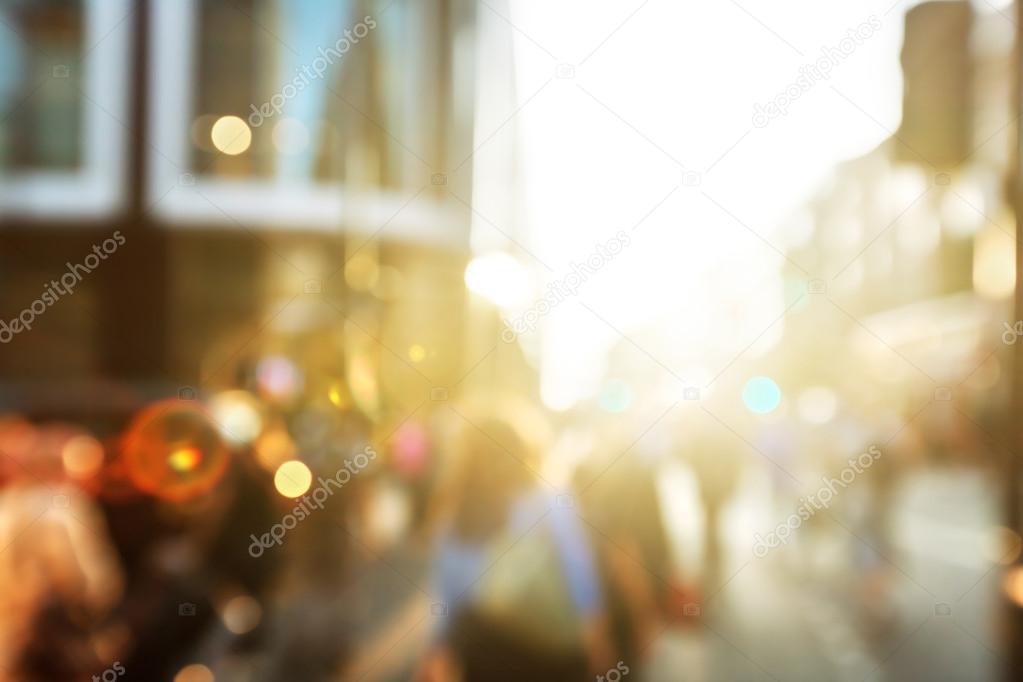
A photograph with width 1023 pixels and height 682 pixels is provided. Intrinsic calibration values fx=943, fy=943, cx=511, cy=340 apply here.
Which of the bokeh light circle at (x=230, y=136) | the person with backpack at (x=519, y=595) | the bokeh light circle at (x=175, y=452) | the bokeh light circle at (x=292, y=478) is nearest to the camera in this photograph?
the person with backpack at (x=519, y=595)

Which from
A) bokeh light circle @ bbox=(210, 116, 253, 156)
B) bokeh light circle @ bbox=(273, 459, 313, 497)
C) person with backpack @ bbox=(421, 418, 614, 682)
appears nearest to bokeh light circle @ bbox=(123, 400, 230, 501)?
bokeh light circle @ bbox=(273, 459, 313, 497)

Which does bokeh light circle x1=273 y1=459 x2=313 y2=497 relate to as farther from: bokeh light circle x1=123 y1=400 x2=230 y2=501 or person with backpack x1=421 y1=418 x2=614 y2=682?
person with backpack x1=421 y1=418 x2=614 y2=682

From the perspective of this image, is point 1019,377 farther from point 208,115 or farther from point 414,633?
point 208,115

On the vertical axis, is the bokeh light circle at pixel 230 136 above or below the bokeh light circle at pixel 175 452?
below

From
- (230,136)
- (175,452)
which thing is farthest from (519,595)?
(230,136)

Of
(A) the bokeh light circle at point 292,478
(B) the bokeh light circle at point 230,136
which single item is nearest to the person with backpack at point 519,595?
(A) the bokeh light circle at point 292,478

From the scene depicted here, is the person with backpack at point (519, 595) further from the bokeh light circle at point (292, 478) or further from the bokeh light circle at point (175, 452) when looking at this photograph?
the bokeh light circle at point (292, 478)

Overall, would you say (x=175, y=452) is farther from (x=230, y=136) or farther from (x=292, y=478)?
(x=230, y=136)

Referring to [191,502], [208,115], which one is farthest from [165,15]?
[191,502]

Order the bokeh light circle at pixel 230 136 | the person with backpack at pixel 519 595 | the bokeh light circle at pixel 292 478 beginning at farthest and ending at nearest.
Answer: the bokeh light circle at pixel 230 136 < the bokeh light circle at pixel 292 478 < the person with backpack at pixel 519 595

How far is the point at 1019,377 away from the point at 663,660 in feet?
10.2

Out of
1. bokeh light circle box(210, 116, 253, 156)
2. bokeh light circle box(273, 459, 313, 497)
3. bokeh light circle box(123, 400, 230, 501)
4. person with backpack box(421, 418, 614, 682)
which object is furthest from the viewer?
bokeh light circle box(210, 116, 253, 156)

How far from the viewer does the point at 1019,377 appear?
166 inches

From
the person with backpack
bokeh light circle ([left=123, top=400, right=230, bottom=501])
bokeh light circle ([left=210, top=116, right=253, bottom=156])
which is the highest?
the person with backpack
